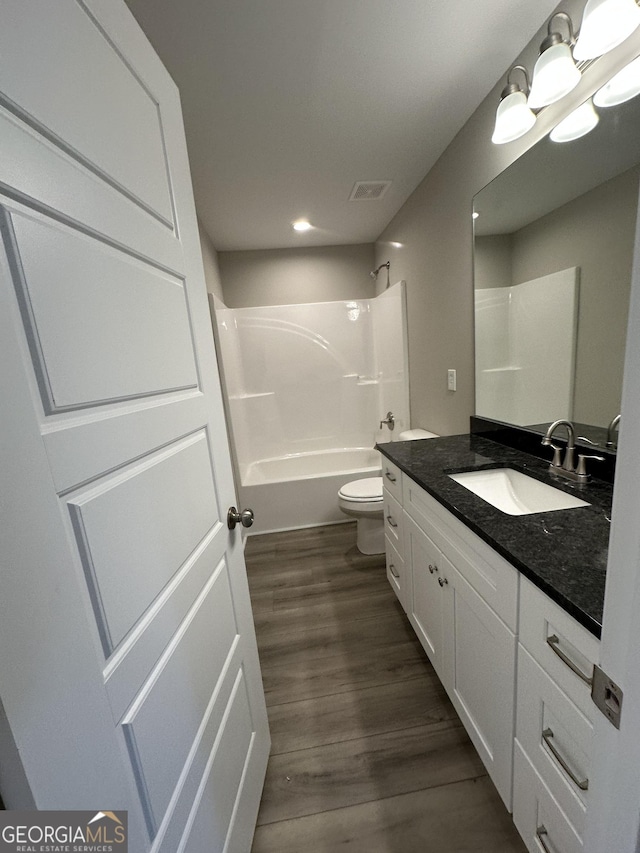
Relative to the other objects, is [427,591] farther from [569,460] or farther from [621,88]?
[621,88]

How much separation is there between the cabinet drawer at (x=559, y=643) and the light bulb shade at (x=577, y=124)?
144cm

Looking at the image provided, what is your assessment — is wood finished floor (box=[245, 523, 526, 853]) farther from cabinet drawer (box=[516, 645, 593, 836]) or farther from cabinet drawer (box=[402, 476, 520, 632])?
cabinet drawer (box=[402, 476, 520, 632])

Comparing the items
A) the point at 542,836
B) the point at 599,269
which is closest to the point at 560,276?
the point at 599,269

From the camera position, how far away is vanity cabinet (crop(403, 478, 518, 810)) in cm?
88

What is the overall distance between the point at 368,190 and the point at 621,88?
1.42 metres

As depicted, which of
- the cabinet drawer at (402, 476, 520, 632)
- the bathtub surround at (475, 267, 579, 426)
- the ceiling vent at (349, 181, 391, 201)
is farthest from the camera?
the ceiling vent at (349, 181, 391, 201)

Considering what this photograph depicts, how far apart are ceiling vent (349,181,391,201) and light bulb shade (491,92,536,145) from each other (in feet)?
3.10

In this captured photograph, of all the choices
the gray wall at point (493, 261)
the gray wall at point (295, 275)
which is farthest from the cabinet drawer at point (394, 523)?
the gray wall at point (295, 275)

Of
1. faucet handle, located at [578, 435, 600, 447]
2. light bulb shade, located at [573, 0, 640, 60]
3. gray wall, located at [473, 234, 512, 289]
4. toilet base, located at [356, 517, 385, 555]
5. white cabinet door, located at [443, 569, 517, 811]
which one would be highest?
light bulb shade, located at [573, 0, 640, 60]

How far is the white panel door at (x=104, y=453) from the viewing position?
0.39 metres

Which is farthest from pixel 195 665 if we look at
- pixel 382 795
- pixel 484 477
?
pixel 484 477

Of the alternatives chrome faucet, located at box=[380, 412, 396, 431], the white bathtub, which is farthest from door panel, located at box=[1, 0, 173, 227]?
chrome faucet, located at box=[380, 412, 396, 431]

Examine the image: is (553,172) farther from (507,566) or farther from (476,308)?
(507,566)

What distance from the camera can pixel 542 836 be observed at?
803mm
